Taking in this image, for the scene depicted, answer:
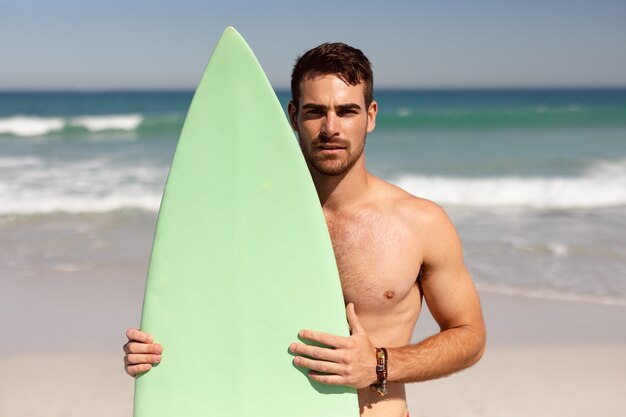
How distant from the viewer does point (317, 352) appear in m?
1.75

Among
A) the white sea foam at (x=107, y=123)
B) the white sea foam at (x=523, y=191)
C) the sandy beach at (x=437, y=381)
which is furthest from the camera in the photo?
the white sea foam at (x=107, y=123)

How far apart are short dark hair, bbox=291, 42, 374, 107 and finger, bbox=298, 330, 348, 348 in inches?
23.7

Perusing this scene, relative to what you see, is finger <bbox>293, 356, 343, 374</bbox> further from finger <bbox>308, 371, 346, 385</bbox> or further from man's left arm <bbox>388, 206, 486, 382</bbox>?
man's left arm <bbox>388, 206, 486, 382</bbox>

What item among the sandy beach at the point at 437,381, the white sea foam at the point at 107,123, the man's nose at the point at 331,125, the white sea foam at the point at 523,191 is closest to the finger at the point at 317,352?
the man's nose at the point at 331,125

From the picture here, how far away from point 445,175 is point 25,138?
37.2 ft

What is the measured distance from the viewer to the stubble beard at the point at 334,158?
72.7 inches

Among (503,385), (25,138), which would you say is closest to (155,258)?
(503,385)

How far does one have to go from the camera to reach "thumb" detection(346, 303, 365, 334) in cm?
176

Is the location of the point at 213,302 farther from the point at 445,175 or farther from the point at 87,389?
the point at 445,175

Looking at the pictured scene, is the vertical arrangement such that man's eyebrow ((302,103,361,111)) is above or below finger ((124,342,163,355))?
above

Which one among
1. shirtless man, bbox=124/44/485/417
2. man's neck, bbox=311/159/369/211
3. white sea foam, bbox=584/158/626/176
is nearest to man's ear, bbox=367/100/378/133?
shirtless man, bbox=124/44/485/417

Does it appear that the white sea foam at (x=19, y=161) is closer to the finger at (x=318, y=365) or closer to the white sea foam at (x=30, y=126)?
the white sea foam at (x=30, y=126)

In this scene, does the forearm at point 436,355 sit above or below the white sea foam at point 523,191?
below

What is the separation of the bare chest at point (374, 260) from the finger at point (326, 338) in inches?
8.3
